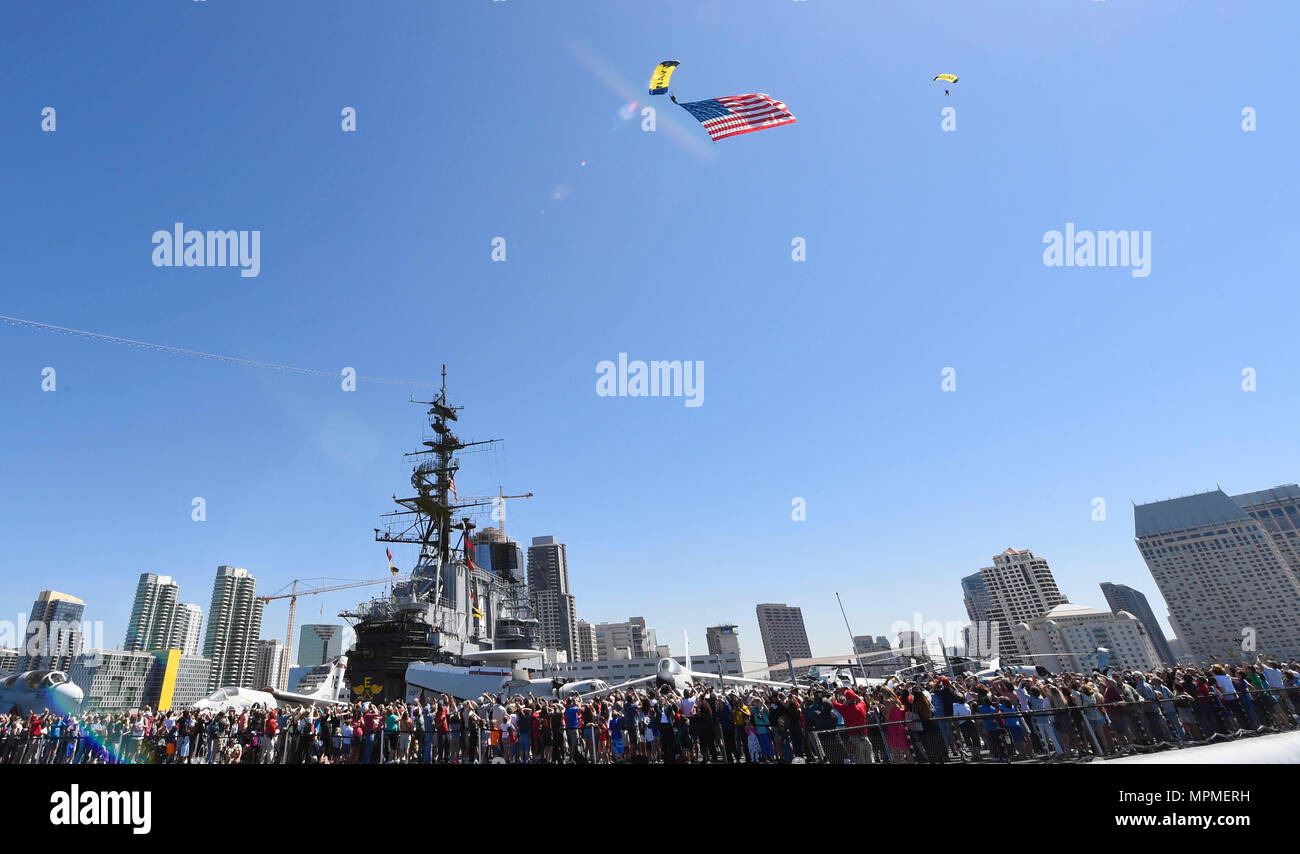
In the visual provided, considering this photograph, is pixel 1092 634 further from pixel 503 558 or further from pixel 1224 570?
pixel 503 558

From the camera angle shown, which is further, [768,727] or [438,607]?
[438,607]

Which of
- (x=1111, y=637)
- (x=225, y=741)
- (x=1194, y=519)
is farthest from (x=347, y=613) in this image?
(x=1194, y=519)

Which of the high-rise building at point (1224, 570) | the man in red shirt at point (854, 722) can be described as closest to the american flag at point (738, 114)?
the man in red shirt at point (854, 722)

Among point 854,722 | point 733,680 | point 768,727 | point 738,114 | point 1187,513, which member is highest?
point 1187,513

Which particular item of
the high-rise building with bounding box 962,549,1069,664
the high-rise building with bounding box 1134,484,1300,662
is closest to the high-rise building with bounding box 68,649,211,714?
the high-rise building with bounding box 962,549,1069,664

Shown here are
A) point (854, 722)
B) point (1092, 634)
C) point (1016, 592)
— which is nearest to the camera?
point (854, 722)

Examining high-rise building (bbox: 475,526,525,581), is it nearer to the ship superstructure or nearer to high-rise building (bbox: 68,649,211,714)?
the ship superstructure

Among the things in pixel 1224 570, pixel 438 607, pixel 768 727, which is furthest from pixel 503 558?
pixel 1224 570
